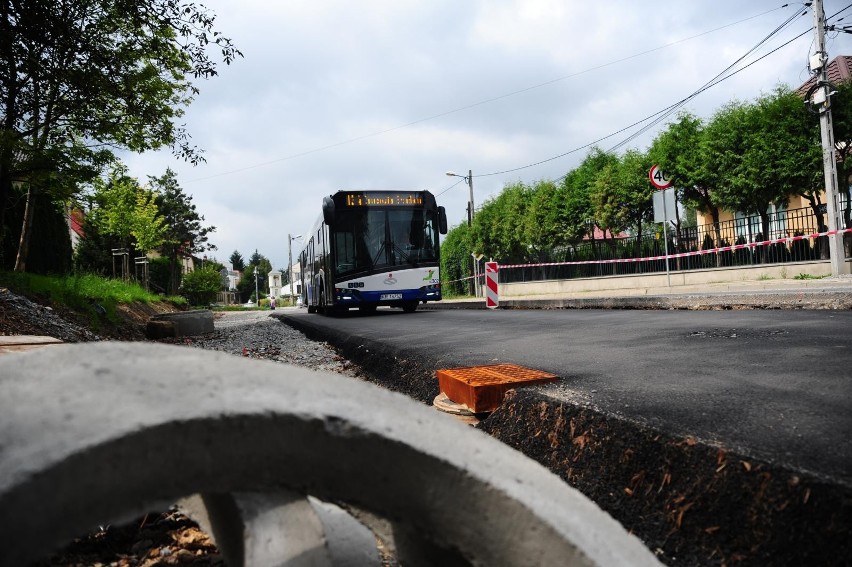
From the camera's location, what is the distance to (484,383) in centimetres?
309

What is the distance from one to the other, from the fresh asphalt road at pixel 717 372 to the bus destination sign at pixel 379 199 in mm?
8811

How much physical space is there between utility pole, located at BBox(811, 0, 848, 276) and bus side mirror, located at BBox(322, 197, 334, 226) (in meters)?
13.3

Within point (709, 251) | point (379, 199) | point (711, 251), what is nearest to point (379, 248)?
point (379, 199)

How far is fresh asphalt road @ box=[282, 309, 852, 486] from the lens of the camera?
191 cm

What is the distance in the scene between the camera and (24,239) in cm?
1424

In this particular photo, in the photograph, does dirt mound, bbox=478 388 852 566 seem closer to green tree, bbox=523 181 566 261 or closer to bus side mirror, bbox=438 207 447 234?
bus side mirror, bbox=438 207 447 234

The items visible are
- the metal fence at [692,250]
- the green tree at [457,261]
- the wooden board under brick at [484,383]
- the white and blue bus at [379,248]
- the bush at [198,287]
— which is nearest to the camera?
the wooden board under brick at [484,383]

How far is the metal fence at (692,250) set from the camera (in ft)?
63.0

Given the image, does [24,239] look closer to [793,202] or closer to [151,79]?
[151,79]

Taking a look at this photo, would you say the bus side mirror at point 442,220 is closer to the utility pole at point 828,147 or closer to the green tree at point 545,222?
the utility pole at point 828,147

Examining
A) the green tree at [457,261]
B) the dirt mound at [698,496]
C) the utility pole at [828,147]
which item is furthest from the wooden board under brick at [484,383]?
the green tree at [457,261]

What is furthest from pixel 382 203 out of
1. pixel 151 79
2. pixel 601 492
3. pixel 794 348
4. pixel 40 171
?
pixel 601 492

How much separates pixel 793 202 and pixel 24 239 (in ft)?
108

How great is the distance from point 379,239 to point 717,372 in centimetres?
1260
